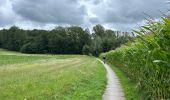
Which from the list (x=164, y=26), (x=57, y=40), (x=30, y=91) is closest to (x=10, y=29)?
(x=57, y=40)

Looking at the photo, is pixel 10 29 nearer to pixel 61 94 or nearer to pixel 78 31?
pixel 78 31

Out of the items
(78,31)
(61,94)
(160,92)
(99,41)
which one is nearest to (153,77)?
(160,92)

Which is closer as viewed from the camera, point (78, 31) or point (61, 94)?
point (61, 94)

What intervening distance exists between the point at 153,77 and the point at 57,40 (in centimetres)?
12687

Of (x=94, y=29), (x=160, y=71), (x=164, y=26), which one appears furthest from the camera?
(x=94, y=29)

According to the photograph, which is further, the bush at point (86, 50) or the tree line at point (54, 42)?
the tree line at point (54, 42)

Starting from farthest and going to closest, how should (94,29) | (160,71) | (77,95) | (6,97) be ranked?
(94,29) → (77,95) → (6,97) → (160,71)

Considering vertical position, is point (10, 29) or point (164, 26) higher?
point (10, 29)

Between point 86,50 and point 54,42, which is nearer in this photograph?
point 86,50

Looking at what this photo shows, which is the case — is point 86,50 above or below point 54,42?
below

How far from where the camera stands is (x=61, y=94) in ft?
49.9

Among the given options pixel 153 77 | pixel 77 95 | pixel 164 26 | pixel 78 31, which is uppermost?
pixel 78 31

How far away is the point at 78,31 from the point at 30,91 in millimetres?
129887

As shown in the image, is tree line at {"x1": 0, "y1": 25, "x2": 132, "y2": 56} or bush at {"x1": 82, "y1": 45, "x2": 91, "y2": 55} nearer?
bush at {"x1": 82, "y1": 45, "x2": 91, "y2": 55}
